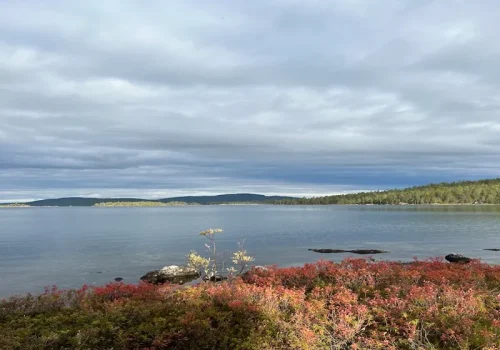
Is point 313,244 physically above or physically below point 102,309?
below

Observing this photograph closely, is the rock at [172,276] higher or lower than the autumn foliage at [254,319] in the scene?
lower

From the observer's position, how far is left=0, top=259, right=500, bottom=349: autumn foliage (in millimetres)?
8758

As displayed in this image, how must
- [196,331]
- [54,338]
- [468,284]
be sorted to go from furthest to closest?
1. [468,284]
2. [196,331]
3. [54,338]

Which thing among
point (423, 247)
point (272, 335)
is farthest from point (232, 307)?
point (423, 247)

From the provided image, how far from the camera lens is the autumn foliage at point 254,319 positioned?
8758 mm

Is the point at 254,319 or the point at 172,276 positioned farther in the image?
the point at 172,276

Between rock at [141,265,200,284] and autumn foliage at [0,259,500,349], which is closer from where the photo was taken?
autumn foliage at [0,259,500,349]

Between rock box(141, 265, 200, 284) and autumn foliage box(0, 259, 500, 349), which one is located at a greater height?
autumn foliage box(0, 259, 500, 349)

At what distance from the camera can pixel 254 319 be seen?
9.87 metres

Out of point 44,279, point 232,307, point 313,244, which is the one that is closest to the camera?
point 232,307

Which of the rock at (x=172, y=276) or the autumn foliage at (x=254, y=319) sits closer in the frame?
the autumn foliage at (x=254, y=319)

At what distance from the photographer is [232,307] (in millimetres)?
10352

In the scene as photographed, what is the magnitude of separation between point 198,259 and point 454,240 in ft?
184

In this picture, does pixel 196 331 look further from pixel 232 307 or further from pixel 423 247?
pixel 423 247
